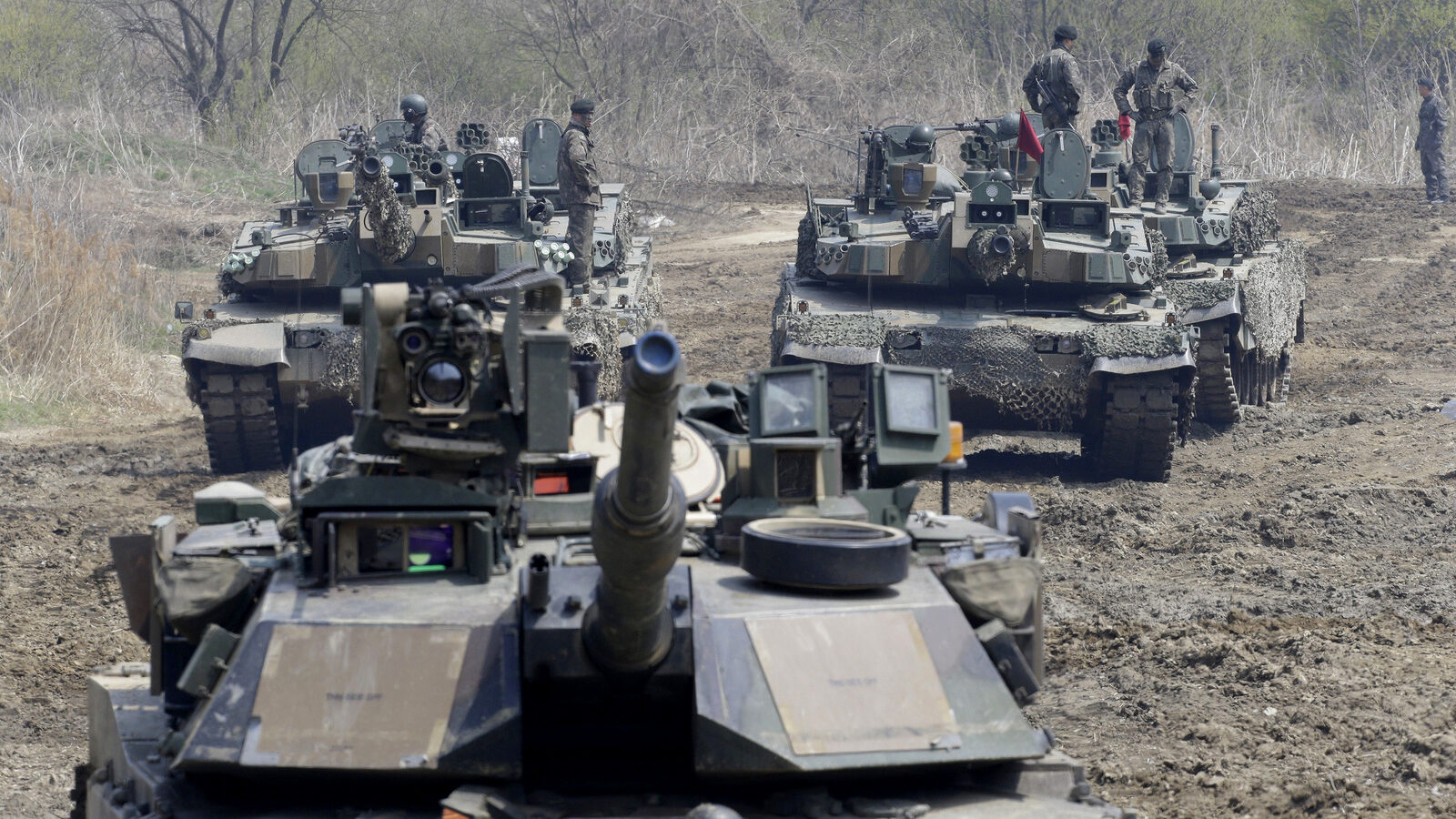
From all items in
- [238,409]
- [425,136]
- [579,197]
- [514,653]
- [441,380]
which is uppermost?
[425,136]

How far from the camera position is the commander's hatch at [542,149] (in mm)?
19828

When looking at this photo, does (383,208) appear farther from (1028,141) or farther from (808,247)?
(1028,141)

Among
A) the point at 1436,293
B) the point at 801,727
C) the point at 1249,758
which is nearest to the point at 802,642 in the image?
the point at 801,727

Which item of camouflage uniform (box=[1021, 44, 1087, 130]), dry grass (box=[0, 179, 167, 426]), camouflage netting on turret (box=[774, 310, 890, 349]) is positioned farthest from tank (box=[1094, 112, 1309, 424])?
dry grass (box=[0, 179, 167, 426])

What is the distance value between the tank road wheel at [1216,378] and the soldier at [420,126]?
760 centimetres

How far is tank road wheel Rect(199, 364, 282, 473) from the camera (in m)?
14.7

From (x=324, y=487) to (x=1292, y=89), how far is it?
31719 millimetres

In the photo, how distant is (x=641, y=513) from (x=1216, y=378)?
1316 centimetres

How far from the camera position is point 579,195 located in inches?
657

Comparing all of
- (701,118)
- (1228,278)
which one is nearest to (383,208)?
(1228,278)

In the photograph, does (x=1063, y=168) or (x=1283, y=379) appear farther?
(x=1283, y=379)

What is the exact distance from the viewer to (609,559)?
4887 mm

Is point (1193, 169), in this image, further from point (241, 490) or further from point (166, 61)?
point (166, 61)

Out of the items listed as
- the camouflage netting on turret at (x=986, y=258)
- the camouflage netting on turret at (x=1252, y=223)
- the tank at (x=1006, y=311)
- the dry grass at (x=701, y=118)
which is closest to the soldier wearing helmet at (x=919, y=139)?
the tank at (x=1006, y=311)
